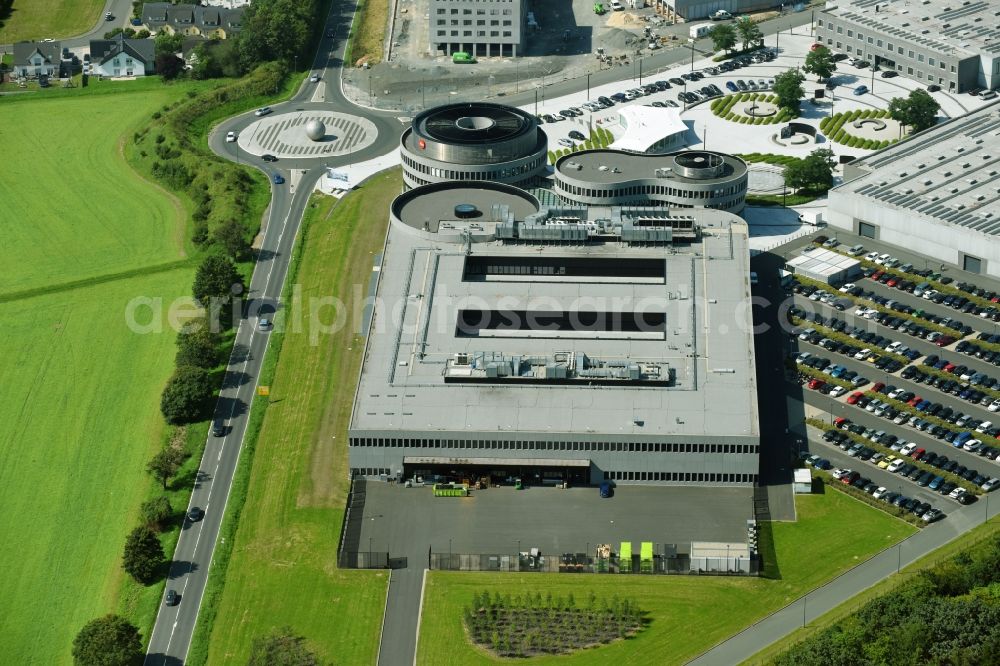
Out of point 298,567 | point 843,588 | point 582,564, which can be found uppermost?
point 582,564

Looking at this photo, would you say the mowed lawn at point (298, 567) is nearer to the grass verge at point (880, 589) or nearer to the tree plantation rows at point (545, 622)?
the tree plantation rows at point (545, 622)

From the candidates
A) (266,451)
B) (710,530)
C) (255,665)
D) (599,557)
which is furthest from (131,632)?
(710,530)

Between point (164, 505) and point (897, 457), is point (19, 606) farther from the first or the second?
→ point (897, 457)

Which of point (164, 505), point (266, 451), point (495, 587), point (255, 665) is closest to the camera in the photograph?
point (255, 665)

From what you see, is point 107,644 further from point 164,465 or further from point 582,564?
point 582,564

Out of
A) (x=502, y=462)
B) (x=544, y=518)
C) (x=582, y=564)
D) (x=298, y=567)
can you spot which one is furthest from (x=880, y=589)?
(x=298, y=567)

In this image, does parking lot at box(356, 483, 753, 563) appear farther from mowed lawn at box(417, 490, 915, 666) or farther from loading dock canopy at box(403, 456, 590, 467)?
mowed lawn at box(417, 490, 915, 666)

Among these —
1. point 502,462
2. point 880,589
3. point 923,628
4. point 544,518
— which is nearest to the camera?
point 923,628

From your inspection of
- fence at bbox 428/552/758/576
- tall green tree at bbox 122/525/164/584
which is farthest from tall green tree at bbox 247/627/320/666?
fence at bbox 428/552/758/576
